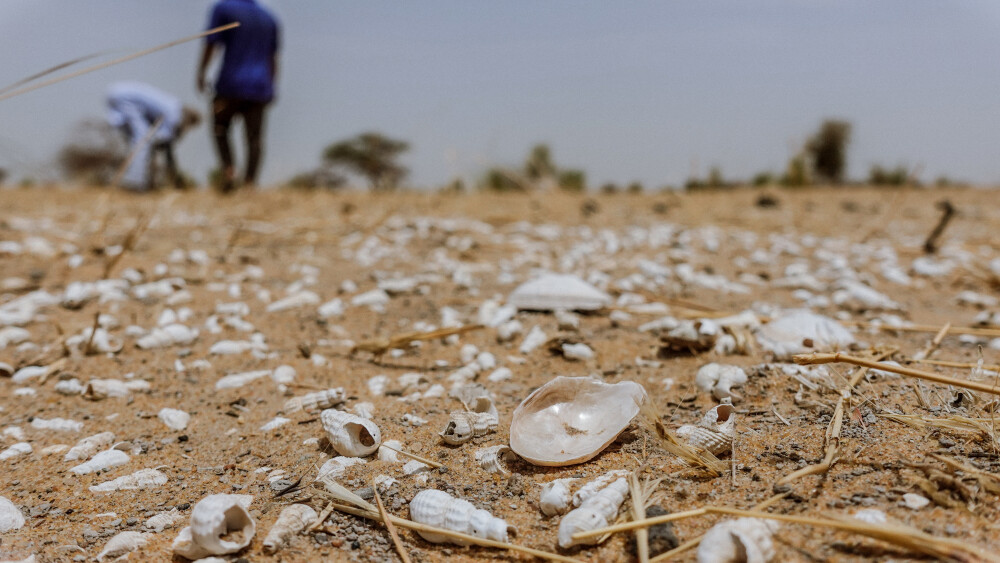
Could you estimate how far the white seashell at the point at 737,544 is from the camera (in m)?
0.89

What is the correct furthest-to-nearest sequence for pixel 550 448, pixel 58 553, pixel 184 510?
1. pixel 550 448
2. pixel 184 510
3. pixel 58 553

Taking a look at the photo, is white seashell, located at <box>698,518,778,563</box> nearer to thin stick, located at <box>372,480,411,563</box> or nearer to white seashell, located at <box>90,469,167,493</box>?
thin stick, located at <box>372,480,411,563</box>

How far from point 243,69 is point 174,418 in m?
4.74

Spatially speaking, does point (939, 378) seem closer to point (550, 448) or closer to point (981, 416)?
point (981, 416)

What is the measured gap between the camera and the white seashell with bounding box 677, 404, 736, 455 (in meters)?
1.24

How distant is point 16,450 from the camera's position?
1.45 m

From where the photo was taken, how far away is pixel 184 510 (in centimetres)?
121

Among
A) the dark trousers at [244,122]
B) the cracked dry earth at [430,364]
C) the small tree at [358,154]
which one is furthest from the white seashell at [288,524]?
the small tree at [358,154]

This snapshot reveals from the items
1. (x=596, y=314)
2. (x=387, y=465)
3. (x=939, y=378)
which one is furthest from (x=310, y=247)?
(x=939, y=378)

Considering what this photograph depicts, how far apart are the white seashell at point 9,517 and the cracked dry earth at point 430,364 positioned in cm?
3

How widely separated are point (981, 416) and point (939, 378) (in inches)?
10.5

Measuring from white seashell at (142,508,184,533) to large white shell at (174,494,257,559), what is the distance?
8 cm

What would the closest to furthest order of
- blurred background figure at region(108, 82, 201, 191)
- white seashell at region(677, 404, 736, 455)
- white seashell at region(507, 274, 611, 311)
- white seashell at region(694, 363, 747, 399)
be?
1. white seashell at region(677, 404, 736, 455)
2. white seashell at region(694, 363, 747, 399)
3. white seashell at region(507, 274, 611, 311)
4. blurred background figure at region(108, 82, 201, 191)

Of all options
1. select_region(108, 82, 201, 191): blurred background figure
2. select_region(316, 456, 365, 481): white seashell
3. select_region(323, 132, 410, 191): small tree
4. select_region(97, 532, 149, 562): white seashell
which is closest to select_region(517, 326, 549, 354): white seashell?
select_region(316, 456, 365, 481): white seashell
